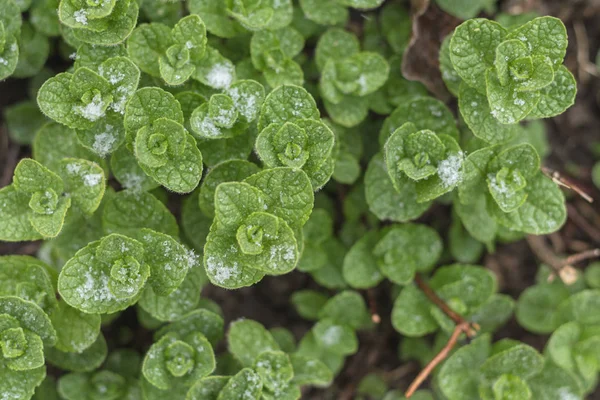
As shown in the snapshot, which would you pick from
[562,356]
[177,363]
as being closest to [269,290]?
[177,363]

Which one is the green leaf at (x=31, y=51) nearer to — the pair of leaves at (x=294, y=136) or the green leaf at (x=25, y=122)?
the green leaf at (x=25, y=122)

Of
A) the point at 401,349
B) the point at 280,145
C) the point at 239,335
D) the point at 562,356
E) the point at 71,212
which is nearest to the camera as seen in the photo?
the point at 280,145

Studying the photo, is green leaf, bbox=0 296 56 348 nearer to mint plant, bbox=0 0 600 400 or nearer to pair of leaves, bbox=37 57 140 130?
mint plant, bbox=0 0 600 400

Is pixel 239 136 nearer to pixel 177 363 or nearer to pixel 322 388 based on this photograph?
pixel 177 363

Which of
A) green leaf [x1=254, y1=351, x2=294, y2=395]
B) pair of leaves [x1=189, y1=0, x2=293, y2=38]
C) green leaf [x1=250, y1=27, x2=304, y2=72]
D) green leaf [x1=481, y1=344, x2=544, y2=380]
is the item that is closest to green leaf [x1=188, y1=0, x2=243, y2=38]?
pair of leaves [x1=189, y1=0, x2=293, y2=38]

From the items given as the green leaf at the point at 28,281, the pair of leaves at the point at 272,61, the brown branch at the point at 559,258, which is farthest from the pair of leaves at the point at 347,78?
the green leaf at the point at 28,281

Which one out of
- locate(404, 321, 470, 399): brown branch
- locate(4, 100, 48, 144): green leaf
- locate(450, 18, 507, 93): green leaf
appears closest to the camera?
locate(450, 18, 507, 93): green leaf
